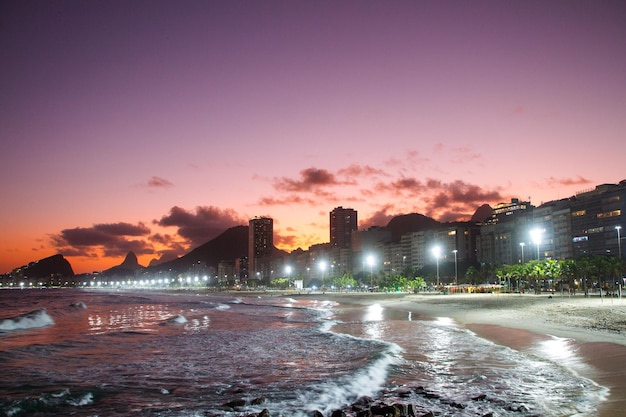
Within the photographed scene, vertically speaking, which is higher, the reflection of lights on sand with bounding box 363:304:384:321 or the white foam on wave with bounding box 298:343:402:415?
the white foam on wave with bounding box 298:343:402:415

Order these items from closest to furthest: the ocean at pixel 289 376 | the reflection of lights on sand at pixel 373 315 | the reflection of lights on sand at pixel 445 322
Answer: the ocean at pixel 289 376 < the reflection of lights on sand at pixel 445 322 < the reflection of lights on sand at pixel 373 315

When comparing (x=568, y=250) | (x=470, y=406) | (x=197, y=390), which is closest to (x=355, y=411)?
(x=470, y=406)

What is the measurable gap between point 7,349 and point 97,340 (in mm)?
4388

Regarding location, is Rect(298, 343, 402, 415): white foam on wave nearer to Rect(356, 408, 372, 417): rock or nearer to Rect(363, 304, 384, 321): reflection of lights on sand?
Rect(356, 408, 372, 417): rock

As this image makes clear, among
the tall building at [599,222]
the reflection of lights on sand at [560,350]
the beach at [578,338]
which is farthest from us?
the tall building at [599,222]

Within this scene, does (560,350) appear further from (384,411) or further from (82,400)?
(82,400)

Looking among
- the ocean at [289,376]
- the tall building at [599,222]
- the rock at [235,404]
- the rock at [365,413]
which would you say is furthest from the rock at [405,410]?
the tall building at [599,222]

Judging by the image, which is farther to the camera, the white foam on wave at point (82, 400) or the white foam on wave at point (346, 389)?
the white foam on wave at point (82, 400)

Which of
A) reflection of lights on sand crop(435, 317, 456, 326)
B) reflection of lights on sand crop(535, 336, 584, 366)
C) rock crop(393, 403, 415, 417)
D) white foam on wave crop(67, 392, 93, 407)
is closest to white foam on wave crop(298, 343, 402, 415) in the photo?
rock crop(393, 403, 415, 417)

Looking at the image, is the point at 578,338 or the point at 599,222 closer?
the point at 578,338

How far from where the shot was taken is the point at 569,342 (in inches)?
851

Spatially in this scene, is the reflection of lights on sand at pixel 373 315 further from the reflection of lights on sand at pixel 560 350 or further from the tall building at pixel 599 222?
the tall building at pixel 599 222

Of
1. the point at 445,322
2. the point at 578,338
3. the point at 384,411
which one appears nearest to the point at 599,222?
the point at 445,322

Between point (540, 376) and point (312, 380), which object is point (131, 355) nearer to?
point (312, 380)
